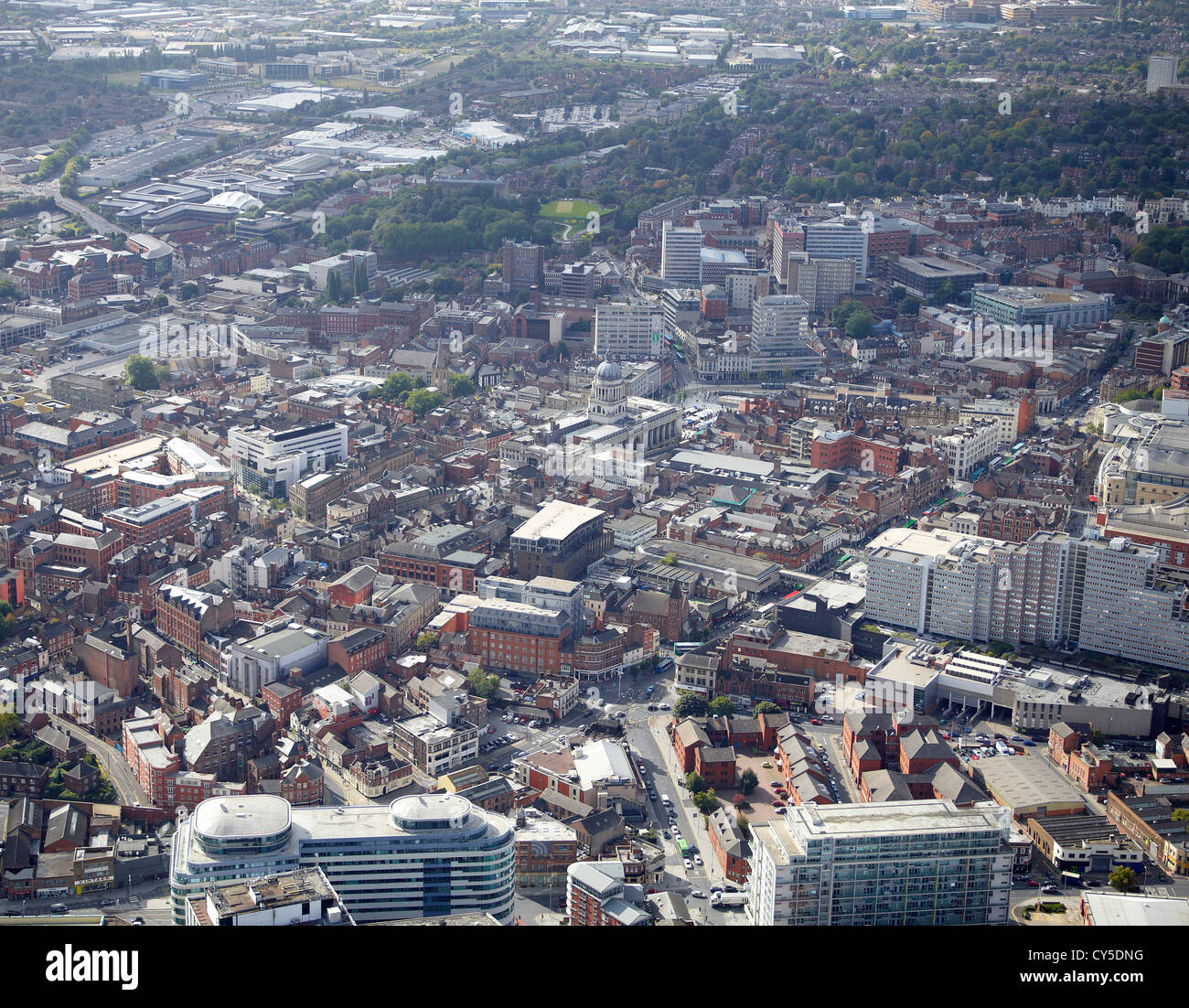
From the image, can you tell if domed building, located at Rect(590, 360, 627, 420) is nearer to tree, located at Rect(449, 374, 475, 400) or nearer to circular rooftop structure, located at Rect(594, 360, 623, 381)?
circular rooftop structure, located at Rect(594, 360, 623, 381)

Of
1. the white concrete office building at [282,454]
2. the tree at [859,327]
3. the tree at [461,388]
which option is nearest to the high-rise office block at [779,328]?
the tree at [859,327]

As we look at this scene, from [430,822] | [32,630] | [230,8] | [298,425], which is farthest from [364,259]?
[230,8]

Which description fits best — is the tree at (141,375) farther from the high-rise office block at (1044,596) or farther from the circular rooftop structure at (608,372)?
the high-rise office block at (1044,596)

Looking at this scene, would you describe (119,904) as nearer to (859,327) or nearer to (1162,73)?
(859,327)

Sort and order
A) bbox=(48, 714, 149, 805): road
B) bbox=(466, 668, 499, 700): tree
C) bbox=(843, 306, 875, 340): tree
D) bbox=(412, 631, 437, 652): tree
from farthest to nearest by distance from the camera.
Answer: bbox=(843, 306, 875, 340): tree < bbox=(412, 631, 437, 652): tree < bbox=(466, 668, 499, 700): tree < bbox=(48, 714, 149, 805): road

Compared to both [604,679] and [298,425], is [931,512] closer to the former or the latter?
[604,679]

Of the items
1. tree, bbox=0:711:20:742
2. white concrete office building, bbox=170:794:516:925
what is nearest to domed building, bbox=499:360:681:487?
tree, bbox=0:711:20:742
